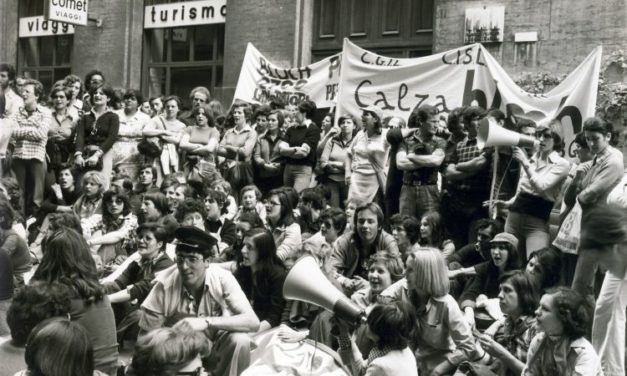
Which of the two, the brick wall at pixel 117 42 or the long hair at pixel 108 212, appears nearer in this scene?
the long hair at pixel 108 212

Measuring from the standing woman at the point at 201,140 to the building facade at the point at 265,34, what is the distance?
3860mm

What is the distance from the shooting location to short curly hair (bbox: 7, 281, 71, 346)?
5.14 meters

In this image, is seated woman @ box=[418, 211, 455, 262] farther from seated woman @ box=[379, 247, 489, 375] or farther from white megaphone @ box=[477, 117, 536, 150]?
seated woman @ box=[379, 247, 489, 375]

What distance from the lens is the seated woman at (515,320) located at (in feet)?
22.2

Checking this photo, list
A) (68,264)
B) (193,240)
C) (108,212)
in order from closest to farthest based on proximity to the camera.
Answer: (68,264) < (193,240) < (108,212)

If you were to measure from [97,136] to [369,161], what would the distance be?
3722 millimetres

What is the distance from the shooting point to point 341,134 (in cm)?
1167

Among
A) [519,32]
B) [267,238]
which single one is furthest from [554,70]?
[267,238]

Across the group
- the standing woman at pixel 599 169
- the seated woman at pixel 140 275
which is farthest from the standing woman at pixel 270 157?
the standing woman at pixel 599 169

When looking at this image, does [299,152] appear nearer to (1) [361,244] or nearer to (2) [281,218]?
(2) [281,218]

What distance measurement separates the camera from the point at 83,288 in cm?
593

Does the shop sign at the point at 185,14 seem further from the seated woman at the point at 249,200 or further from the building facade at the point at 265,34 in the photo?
the seated woman at the point at 249,200

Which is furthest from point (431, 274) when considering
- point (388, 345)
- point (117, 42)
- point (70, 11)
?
point (117, 42)

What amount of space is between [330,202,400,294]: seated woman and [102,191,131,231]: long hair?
2.85 metres
